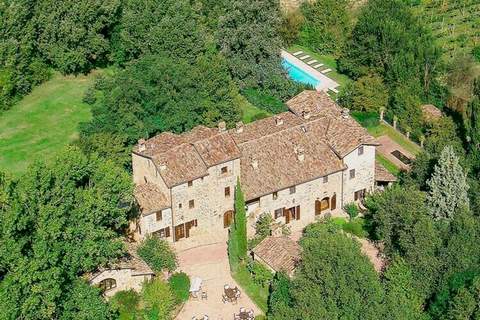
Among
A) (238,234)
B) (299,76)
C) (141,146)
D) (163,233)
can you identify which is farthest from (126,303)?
(299,76)

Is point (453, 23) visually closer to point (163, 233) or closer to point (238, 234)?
point (238, 234)

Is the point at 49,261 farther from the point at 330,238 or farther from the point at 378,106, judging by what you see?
the point at 378,106

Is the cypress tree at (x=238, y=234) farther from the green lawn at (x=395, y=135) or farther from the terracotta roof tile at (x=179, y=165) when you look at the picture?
the green lawn at (x=395, y=135)

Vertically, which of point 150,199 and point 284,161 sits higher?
point 284,161

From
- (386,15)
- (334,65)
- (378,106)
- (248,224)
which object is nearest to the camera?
(248,224)

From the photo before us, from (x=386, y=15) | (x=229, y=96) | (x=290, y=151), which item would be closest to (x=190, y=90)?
(x=229, y=96)

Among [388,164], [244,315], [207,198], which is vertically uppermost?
[207,198]

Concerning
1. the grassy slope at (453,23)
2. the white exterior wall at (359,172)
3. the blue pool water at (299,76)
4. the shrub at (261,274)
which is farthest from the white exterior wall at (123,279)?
the grassy slope at (453,23)
